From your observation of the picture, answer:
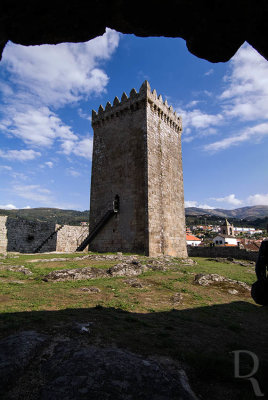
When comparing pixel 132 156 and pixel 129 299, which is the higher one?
pixel 132 156

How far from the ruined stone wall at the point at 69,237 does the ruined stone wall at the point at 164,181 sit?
40.5 ft

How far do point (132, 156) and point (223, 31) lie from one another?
2000 centimetres

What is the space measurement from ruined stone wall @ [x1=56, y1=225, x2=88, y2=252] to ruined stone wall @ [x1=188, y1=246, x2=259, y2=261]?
2047 centimetres

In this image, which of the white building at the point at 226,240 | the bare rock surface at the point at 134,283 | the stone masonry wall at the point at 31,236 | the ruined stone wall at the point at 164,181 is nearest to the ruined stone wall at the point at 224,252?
the ruined stone wall at the point at 164,181

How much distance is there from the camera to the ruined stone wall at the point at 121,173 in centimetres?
2181

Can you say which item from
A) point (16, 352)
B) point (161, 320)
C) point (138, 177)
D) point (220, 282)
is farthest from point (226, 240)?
point (16, 352)

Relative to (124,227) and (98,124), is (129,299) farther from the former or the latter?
(98,124)

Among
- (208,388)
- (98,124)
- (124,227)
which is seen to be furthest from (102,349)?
(98,124)

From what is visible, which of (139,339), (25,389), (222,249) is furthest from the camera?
(222,249)

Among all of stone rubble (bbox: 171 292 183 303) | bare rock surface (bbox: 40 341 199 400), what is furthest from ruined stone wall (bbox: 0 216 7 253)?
bare rock surface (bbox: 40 341 199 400)

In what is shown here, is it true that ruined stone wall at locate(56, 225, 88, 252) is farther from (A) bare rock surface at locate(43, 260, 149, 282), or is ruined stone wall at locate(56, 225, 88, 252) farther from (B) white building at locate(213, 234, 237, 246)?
(B) white building at locate(213, 234, 237, 246)

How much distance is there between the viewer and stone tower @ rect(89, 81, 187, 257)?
21.6m

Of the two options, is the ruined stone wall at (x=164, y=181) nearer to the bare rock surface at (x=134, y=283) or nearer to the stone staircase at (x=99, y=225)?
the stone staircase at (x=99, y=225)

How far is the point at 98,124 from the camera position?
26672 millimetres
